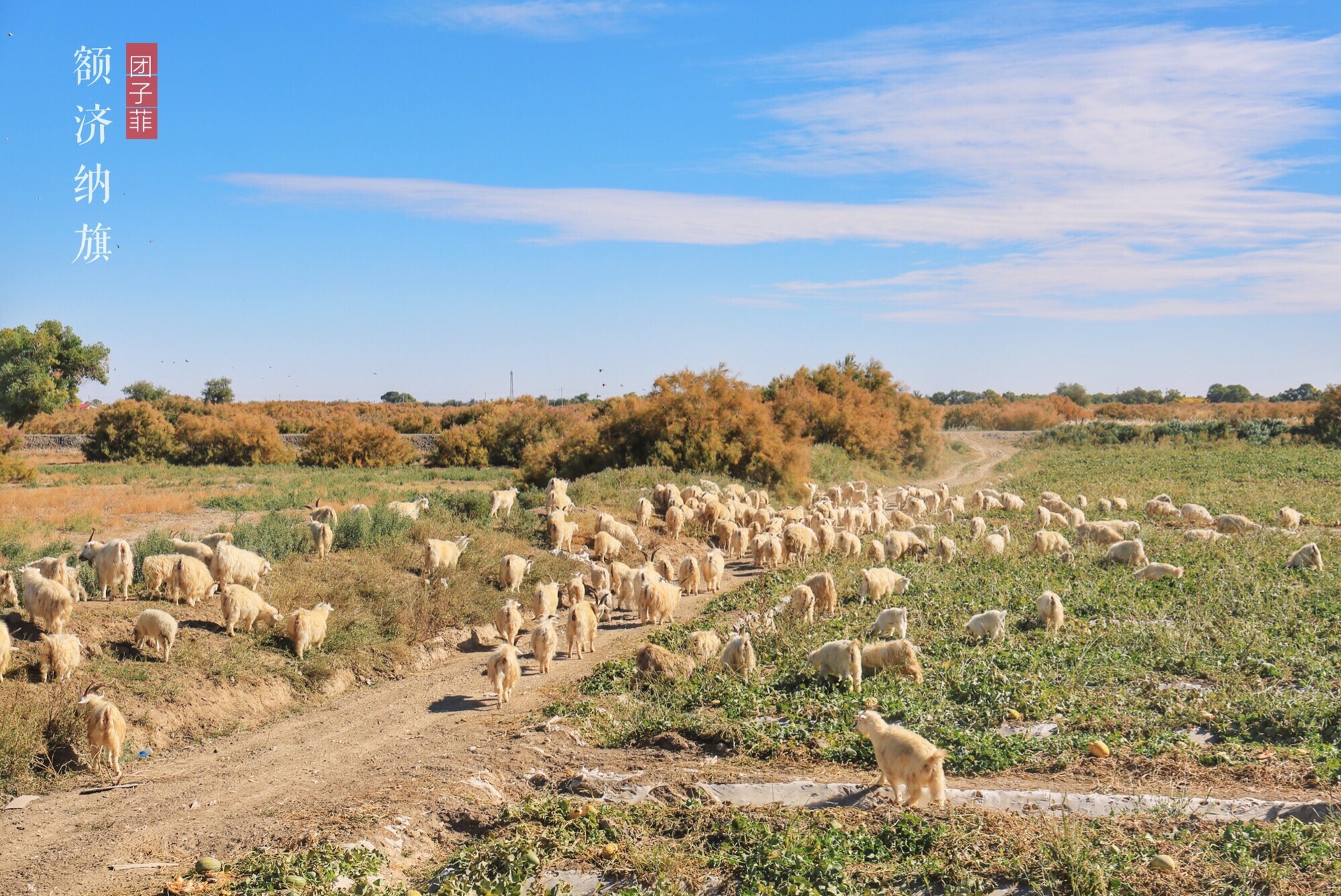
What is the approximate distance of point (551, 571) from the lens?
658 inches

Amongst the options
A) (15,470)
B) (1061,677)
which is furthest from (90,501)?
(1061,677)

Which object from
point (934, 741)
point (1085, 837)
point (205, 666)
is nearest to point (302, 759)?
point (205, 666)

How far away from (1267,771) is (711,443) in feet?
71.4

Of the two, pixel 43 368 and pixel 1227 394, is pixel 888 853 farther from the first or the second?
pixel 1227 394

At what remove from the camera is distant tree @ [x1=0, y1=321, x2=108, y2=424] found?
40062 mm

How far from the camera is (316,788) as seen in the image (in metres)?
8.22

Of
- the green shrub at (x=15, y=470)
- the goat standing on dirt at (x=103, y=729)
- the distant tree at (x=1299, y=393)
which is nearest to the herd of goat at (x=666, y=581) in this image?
the goat standing on dirt at (x=103, y=729)

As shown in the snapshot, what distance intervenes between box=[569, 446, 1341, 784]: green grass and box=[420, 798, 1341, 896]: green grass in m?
1.22

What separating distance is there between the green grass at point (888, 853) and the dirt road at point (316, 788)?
0.91 metres

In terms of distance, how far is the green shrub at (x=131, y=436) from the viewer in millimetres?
42875

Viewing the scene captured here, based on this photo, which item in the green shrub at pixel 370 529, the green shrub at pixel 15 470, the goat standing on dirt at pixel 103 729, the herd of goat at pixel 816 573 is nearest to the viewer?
the goat standing on dirt at pixel 103 729

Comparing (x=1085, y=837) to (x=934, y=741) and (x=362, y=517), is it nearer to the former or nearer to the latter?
(x=934, y=741)

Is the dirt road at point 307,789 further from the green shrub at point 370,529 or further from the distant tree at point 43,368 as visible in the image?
the distant tree at point 43,368

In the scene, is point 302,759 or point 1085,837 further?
point 302,759
